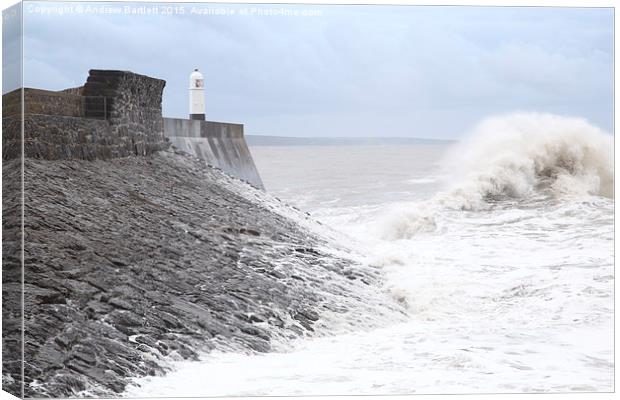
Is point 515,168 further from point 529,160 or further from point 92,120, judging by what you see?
point 92,120

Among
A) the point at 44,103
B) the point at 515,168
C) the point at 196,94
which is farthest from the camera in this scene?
the point at 515,168

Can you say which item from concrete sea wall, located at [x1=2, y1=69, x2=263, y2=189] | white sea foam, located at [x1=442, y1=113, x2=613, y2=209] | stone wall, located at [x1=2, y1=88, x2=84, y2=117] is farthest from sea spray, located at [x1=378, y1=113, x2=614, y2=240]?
stone wall, located at [x1=2, y1=88, x2=84, y2=117]

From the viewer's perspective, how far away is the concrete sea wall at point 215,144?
10414 millimetres

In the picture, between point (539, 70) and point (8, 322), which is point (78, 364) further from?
point (539, 70)

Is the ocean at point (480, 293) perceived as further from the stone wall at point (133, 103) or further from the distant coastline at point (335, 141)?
the stone wall at point (133, 103)

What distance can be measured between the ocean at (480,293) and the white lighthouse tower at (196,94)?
3.02 feet

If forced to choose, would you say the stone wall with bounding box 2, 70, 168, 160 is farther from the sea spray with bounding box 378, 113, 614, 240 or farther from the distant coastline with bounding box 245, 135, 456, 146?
the sea spray with bounding box 378, 113, 614, 240

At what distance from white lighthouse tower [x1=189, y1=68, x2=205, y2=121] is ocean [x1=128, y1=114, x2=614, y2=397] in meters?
0.92

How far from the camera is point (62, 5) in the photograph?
232 inches

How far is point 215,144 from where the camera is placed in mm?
11602

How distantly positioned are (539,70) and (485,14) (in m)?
0.77

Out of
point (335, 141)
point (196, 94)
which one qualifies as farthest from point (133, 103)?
point (335, 141)

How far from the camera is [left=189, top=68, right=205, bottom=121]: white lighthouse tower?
747 centimetres

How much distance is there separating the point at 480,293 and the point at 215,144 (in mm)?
5146
